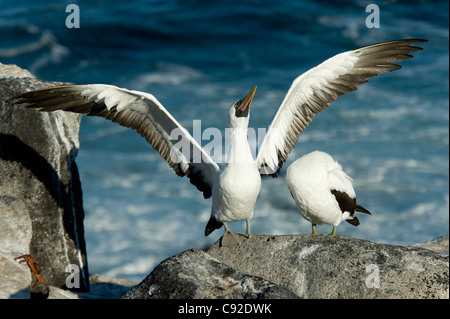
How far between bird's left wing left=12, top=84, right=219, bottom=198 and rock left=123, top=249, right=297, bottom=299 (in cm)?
186

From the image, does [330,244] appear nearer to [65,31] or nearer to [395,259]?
[395,259]

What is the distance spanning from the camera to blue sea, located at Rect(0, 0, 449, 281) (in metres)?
11.5

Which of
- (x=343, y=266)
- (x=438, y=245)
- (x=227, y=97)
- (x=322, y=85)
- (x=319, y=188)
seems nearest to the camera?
(x=343, y=266)

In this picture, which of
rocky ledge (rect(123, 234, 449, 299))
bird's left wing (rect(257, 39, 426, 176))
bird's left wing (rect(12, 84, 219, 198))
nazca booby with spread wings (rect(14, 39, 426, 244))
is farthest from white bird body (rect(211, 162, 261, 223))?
bird's left wing (rect(257, 39, 426, 176))

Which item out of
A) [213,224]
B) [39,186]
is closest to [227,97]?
[213,224]

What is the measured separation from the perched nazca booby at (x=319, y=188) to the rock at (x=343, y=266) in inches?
13.4

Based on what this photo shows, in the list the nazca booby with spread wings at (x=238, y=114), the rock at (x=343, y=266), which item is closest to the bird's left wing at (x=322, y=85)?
the nazca booby with spread wings at (x=238, y=114)

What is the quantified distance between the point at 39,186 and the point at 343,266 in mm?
3161

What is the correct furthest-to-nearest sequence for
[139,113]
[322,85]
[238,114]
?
[322,85]
[139,113]
[238,114]

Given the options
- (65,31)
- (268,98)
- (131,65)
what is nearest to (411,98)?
(268,98)

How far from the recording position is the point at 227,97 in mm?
15609

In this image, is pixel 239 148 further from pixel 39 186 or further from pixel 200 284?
pixel 39 186

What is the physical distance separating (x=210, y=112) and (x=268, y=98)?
1.67 m

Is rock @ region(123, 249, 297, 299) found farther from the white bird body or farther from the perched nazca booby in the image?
the perched nazca booby
